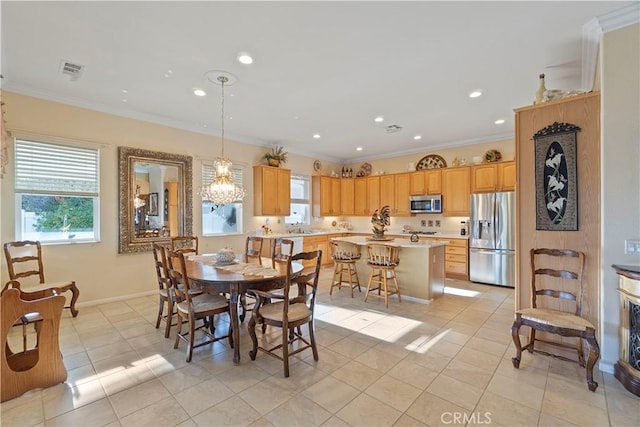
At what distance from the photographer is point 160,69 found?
3.21 metres

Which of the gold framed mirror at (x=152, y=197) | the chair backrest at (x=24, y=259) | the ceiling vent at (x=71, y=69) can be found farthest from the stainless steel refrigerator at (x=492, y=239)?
the chair backrest at (x=24, y=259)

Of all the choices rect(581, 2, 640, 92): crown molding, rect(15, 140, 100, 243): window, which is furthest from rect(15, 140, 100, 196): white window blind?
rect(581, 2, 640, 92): crown molding

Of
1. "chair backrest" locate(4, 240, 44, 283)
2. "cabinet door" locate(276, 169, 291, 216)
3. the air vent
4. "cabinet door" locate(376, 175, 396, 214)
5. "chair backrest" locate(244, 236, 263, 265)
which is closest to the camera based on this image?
"chair backrest" locate(4, 240, 44, 283)

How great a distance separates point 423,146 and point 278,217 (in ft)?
12.6

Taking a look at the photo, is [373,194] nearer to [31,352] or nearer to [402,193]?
[402,193]

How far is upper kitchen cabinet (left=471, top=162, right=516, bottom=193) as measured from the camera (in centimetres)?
562

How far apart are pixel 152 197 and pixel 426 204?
5557 millimetres

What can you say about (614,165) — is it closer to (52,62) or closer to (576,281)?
(576,281)

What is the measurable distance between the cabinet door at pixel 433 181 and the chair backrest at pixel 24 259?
6.83 m

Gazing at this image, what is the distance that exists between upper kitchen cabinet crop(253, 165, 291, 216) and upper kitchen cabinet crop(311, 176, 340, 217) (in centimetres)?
115

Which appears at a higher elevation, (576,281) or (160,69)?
(160,69)

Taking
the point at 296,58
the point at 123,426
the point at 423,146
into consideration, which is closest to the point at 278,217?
the point at 423,146

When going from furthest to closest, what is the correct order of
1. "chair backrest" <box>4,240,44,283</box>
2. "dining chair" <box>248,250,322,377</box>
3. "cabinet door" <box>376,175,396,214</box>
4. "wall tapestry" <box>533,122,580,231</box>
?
1. "cabinet door" <box>376,175,396,214</box>
2. "chair backrest" <box>4,240,44,283</box>
3. "wall tapestry" <box>533,122,580,231</box>
4. "dining chair" <box>248,250,322,377</box>

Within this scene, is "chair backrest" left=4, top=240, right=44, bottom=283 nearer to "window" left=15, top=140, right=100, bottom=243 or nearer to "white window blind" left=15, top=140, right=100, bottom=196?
"window" left=15, top=140, right=100, bottom=243
